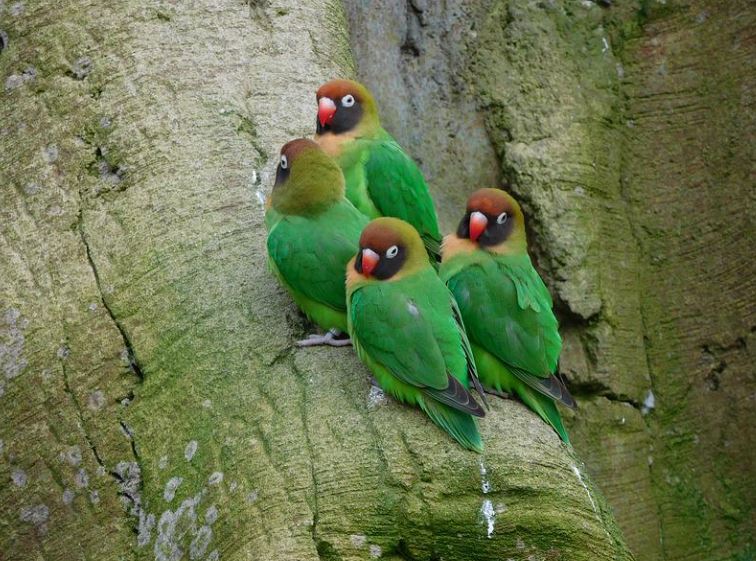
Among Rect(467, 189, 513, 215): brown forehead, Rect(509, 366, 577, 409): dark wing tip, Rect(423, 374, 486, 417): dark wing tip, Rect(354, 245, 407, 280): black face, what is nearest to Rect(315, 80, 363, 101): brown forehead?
Rect(467, 189, 513, 215): brown forehead

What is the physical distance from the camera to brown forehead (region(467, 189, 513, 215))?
14.5 ft

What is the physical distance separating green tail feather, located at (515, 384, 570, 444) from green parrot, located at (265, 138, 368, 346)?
729 millimetres

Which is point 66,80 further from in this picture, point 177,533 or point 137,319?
point 177,533

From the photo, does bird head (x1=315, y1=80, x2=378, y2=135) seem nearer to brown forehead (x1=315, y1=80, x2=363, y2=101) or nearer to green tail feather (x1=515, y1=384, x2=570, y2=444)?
brown forehead (x1=315, y1=80, x2=363, y2=101)

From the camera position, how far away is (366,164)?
16.0 ft

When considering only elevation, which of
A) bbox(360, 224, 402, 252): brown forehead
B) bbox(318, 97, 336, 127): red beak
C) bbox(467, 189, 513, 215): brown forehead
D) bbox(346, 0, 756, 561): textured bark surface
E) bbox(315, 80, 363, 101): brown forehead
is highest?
bbox(315, 80, 363, 101): brown forehead

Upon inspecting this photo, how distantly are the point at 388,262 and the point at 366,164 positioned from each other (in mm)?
1137

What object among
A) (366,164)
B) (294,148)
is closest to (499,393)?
(294,148)

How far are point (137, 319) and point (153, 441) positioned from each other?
526mm

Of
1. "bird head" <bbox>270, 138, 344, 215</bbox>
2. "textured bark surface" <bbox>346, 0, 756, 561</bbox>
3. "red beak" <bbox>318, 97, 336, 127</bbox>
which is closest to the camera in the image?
"bird head" <bbox>270, 138, 344, 215</bbox>

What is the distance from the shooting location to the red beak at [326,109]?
4773 millimetres

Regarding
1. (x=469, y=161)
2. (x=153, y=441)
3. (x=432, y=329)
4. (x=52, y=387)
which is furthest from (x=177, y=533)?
(x=469, y=161)

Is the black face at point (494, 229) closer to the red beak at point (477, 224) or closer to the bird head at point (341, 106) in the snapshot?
the red beak at point (477, 224)

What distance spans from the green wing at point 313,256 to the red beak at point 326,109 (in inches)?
31.1
